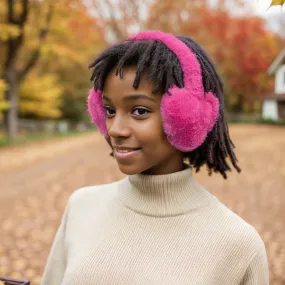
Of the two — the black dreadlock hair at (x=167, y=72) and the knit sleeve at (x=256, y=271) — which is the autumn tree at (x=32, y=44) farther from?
the knit sleeve at (x=256, y=271)

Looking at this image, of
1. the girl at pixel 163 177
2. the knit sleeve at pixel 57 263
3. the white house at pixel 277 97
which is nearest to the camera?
the girl at pixel 163 177

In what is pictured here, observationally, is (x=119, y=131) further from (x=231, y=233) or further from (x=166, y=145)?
(x=231, y=233)

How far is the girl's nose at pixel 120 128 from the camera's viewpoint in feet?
4.87

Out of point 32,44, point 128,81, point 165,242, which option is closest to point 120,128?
point 128,81

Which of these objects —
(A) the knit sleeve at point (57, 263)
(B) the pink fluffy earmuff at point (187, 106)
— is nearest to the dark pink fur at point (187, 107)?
(B) the pink fluffy earmuff at point (187, 106)

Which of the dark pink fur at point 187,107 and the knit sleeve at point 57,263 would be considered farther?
the knit sleeve at point 57,263

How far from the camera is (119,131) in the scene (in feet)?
4.89

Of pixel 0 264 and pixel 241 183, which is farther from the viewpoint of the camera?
pixel 241 183

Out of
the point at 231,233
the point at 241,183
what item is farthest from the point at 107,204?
the point at 241,183

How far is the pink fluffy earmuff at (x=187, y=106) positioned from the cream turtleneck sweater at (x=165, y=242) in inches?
7.2

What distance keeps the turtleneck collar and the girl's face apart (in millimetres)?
89

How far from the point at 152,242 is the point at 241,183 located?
7.96 meters

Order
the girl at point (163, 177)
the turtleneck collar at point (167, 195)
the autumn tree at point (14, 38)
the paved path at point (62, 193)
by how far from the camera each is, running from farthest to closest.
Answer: the autumn tree at point (14, 38) → the paved path at point (62, 193) → the turtleneck collar at point (167, 195) → the girl at point (163, 177)

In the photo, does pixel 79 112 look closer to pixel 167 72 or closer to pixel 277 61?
pixel 277 61
